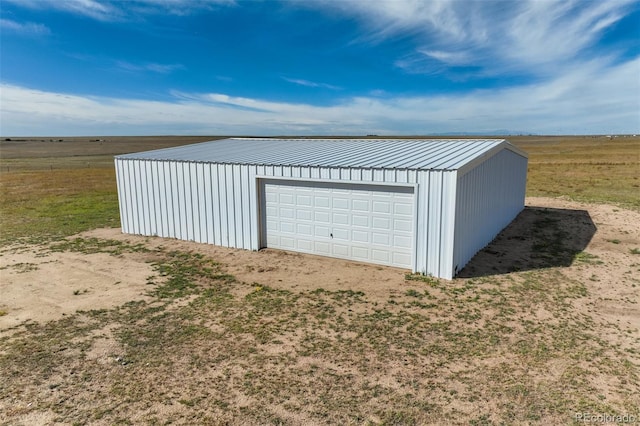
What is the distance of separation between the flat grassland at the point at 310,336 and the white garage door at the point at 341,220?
487 millimetres

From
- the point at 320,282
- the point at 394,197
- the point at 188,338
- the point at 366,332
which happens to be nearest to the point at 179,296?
the point at 188,338

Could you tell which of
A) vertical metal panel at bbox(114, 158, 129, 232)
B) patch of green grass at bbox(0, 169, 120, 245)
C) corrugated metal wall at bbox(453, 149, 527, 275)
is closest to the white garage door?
corrugated metal wall at bbox(453, 149, 527, 275)

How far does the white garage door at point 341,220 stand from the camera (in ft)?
34.0

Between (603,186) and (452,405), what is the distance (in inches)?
1045

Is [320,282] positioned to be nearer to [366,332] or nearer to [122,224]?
[366,332]

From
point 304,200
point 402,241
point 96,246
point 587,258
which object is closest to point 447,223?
point 402,241

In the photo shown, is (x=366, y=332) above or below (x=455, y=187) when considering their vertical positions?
below

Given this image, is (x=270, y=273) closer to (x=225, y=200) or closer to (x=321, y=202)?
(x=321, y=202)

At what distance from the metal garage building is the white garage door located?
1.1 inches

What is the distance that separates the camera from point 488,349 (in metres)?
6.39

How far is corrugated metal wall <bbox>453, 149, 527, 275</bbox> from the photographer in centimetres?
991

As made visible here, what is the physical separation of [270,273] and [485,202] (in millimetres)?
6984

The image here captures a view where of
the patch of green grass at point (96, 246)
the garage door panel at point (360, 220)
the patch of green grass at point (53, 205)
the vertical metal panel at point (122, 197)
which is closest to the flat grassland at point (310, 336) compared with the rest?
the patch of green grass at point (96, 246)

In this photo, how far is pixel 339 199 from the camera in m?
11.2
